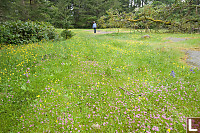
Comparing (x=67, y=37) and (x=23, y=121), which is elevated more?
(x=67, y=37)

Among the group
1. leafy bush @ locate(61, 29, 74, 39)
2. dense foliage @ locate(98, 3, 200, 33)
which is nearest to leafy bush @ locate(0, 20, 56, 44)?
leafy bush @ locate(61, 29, 74, 39)

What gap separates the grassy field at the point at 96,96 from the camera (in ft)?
10.2

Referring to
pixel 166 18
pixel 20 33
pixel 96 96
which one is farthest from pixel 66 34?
pixel 166 18

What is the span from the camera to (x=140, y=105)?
367 cm

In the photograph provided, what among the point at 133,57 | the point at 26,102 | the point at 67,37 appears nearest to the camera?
the point at 26,102

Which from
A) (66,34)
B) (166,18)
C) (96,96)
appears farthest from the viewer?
(166,18)

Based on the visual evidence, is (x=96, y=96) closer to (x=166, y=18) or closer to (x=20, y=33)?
(x=20, y=33)

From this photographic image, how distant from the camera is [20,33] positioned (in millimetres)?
11133

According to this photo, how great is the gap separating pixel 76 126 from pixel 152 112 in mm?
2002

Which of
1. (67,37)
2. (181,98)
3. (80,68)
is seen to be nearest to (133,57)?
(80,68)

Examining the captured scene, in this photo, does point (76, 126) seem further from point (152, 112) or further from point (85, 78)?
point (85, 78)

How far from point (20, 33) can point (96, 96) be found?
1049 cm

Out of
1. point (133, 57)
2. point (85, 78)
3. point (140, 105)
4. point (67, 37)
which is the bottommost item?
point (140, 105)

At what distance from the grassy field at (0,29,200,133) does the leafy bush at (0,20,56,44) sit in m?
5.10
